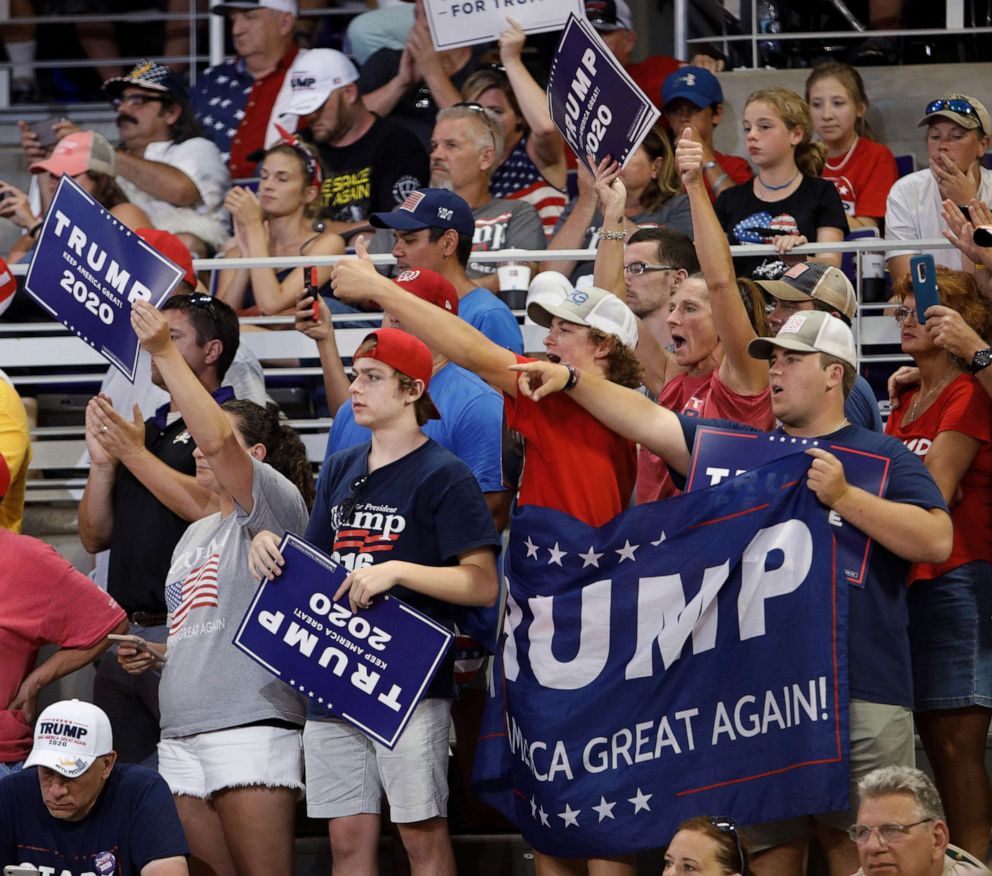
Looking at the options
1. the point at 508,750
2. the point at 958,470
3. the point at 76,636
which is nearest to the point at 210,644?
the point at 76,636

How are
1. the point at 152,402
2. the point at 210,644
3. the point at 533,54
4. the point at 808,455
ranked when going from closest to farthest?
the point at 808,455, the point at 210,644, the point at 152,402, the point at 533,54

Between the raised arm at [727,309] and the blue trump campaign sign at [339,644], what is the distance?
127 centimetres

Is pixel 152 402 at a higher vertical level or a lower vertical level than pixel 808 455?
lower

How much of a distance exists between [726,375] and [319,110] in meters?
3.86

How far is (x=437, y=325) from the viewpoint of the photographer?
567 cm

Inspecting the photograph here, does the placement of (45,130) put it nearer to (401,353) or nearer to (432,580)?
(401,353)

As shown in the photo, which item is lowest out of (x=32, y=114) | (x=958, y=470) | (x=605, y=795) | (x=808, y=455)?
(x=32, y=114)

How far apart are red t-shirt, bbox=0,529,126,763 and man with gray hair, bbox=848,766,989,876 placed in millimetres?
2793

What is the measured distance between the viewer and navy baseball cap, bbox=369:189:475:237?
6938 millimetres

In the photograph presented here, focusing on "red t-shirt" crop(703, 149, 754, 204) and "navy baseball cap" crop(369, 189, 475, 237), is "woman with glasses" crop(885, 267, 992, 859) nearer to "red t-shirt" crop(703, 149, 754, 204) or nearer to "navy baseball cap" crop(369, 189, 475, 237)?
"navy baseball cap" crop(369, 189, 475, 237)

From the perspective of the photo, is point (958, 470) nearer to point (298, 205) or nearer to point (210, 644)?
point (210, 644)

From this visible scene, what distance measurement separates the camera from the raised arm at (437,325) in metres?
5.66

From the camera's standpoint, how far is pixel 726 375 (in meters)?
6.20

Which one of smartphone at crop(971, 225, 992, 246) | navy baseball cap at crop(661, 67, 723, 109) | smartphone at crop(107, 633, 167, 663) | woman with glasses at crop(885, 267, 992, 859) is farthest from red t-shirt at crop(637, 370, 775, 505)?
navy baseball cap at crop(661, 67, 723, 109)
